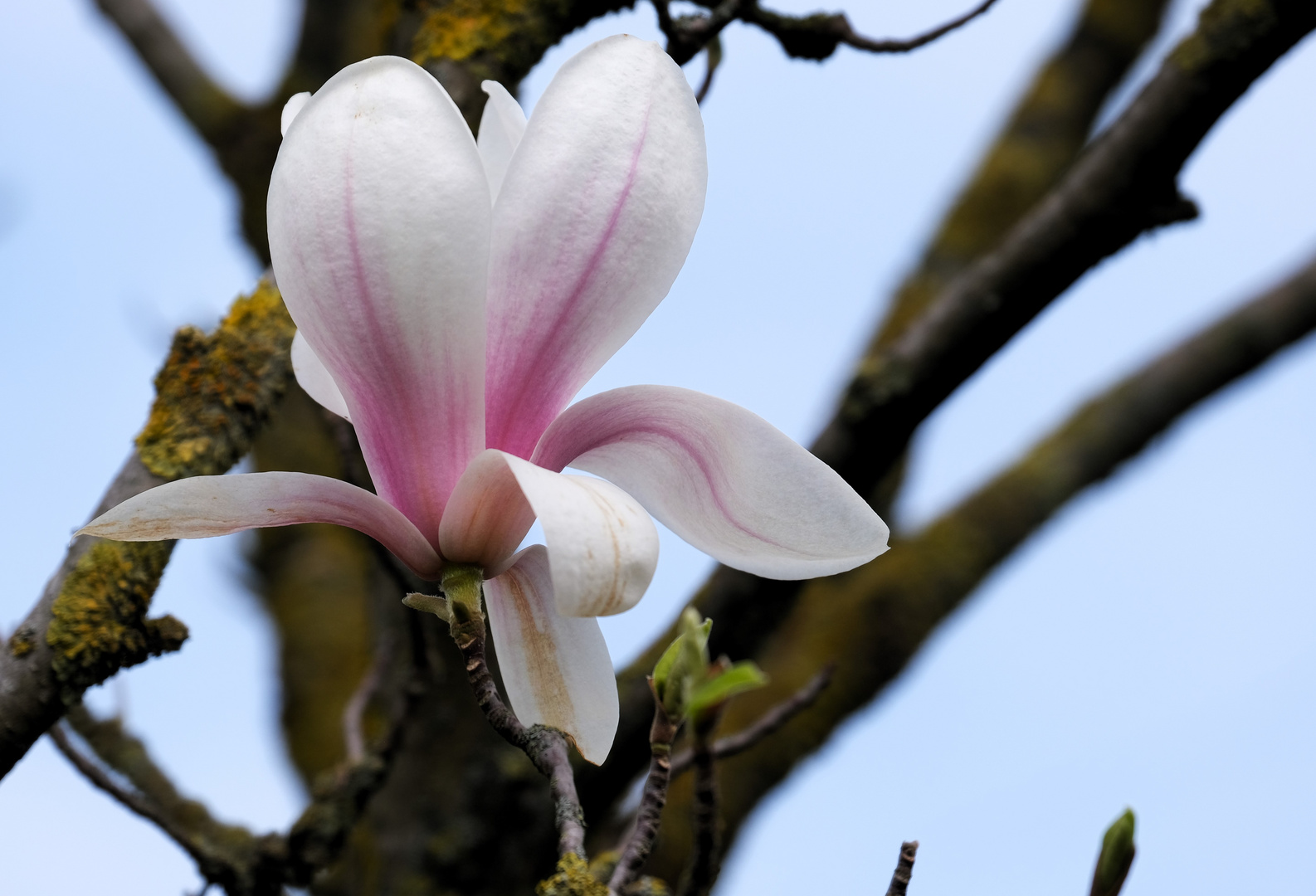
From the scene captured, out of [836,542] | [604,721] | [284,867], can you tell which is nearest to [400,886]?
[284,867]

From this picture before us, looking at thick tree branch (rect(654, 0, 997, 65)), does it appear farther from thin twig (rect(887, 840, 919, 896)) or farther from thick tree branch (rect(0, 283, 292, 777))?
thin twig (rect(887, 840, 919, 896))

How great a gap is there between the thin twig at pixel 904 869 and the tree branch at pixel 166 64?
2030 mm

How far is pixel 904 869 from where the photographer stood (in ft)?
1.72

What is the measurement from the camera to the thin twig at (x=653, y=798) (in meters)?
0.50

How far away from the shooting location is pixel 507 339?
54 cm

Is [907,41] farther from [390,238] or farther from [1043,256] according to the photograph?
[390,238]

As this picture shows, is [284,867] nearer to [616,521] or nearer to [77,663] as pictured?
[77,663]

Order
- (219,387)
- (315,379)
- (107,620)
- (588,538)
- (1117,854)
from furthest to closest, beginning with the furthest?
(219,387), (107,620), (315,379), (1117,854), (588,538)

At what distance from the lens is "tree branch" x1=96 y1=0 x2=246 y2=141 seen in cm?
212

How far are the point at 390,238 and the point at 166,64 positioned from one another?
77.2 inches

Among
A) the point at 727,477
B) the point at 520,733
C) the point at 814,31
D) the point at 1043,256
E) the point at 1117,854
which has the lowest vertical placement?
the point at 1117,854

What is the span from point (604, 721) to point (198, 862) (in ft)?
2.04

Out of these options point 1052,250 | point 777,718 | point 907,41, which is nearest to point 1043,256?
point 1052,250

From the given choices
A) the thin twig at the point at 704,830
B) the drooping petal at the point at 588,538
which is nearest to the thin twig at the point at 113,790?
the thin twig at the point at 704,830
